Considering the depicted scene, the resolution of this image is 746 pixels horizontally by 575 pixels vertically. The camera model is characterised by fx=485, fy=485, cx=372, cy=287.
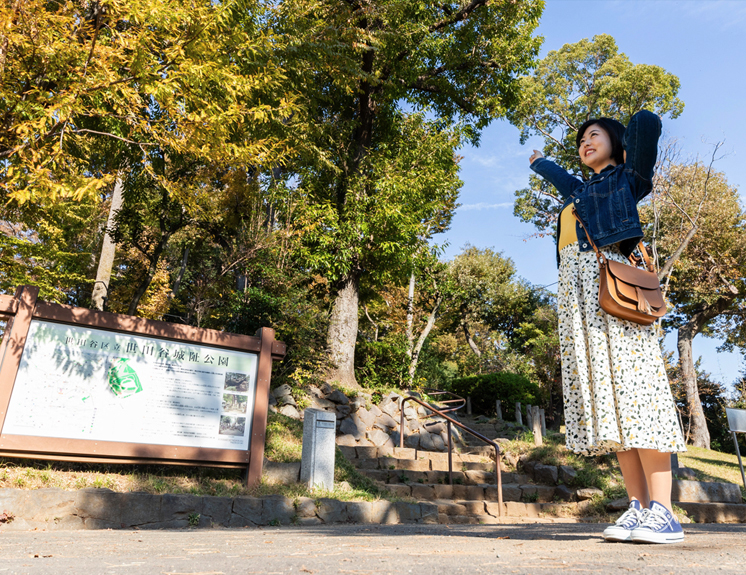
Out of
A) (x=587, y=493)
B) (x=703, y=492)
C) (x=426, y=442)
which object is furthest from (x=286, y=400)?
(x=703, y=492)

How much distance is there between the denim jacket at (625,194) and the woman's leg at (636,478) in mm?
1120

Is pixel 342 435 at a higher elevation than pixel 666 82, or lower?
lower

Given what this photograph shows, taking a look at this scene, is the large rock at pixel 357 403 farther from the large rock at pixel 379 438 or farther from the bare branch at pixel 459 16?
the bare branch at pixel 459 16

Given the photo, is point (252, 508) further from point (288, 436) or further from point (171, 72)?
point (171, 72)

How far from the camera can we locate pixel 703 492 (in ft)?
23.7

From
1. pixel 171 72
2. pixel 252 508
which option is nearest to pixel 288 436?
pixel 252 508

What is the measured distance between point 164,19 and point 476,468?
7.65 m

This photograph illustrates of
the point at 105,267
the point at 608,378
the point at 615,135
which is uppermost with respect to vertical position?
the point at 105,267

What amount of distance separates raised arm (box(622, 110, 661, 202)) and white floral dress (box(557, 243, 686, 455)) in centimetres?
42

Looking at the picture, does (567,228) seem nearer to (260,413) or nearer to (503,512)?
(260,413)

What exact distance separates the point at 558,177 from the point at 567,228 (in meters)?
0.46

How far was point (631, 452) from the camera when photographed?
2.62 m

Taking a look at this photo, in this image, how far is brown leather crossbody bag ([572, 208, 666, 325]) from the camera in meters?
2.52

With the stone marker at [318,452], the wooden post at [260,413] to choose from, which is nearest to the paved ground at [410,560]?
the wooden post at [260,413]
